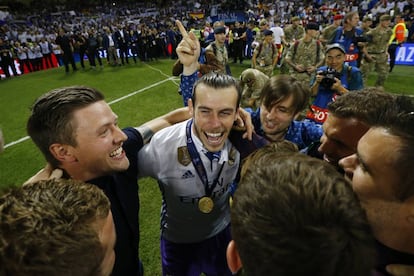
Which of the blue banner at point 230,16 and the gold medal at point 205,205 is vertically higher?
the blue banner at point 230,16

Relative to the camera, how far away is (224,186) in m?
2.11

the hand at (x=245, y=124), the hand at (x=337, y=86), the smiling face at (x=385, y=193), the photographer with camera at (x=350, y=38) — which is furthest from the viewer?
the photographer with camera at (x=350, y=38)

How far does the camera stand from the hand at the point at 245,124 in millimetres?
2155

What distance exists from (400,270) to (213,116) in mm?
1351

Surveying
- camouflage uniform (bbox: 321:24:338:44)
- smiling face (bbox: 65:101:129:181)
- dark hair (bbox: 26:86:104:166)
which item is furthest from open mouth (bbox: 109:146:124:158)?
camouflage uniform (bbox: 321:24:338:44)

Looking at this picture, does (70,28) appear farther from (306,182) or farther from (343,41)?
(306,182)

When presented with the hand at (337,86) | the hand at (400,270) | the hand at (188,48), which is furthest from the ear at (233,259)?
the hand at (337,86)

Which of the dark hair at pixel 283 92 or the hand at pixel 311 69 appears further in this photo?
the hand at pixel 311 69

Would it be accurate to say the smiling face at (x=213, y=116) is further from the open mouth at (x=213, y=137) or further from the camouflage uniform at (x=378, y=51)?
the camouflage uniform at (x=378, y=51)

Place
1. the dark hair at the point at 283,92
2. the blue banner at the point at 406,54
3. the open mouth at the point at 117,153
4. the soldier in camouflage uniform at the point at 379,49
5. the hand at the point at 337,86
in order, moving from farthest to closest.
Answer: the blue banner at the point at 406,54
the soldier in camouflage uniform at the point at 379,49
the hand at the point at 337,86
the dark hair at the point at 283,92
the open mouth at the point at 117,153

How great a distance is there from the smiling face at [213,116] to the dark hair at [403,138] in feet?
3.25

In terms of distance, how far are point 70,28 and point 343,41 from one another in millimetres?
26083

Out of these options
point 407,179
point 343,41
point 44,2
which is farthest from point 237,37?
point 44,2

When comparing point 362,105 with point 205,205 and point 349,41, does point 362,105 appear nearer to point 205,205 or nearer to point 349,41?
point 205,205
